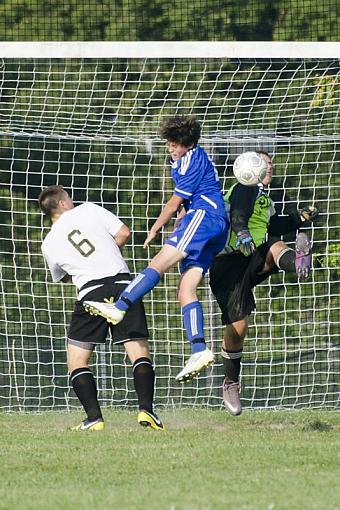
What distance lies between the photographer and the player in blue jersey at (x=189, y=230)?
8.76 m

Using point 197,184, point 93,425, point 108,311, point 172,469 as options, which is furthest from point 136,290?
point 172,469

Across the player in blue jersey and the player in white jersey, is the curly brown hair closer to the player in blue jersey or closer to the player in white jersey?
the player in blue jersey

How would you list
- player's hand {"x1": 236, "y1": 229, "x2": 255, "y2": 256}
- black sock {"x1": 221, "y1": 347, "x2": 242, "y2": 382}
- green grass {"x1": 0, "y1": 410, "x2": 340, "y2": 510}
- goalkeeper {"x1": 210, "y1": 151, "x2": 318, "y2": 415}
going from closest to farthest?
green grass {"x1": 0, "y1": 410, "x2": 340, "y2": 510} → player's hand {"x1": 236, "y1": 229, "x2": 255, "y2": 256} → goalkeeper {"x1": 210, "y1": 151, "x2": 318, "y2": 415} → black sock {"x1": 221, "y1": 347, "x2": 242, "y2": 382}

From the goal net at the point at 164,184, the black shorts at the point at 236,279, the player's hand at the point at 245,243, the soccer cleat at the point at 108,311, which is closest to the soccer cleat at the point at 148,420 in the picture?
the soccer cleat at the point at 108,311

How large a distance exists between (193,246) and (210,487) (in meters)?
2.76

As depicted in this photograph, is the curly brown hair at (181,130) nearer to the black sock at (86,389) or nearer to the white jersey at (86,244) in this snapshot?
the white jersey at (86,244)

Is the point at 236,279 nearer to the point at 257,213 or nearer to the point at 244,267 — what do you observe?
the point at 244,267

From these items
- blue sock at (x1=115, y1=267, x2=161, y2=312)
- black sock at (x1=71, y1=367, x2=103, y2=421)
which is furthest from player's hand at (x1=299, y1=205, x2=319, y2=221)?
black sock at (x1=71, y1=367, x2=103, y2=421)

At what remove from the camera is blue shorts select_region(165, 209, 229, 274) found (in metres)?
8.88

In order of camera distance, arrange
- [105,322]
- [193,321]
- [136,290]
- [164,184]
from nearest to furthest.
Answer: [136,290]
[193,321]
[105,322]
[164,184]

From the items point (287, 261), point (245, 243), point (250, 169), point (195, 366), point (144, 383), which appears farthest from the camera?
point (287, 261)

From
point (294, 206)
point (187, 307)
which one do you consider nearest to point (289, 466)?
point (187, 307)

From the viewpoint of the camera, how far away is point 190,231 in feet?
29.2

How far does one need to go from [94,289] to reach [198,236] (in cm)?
91
